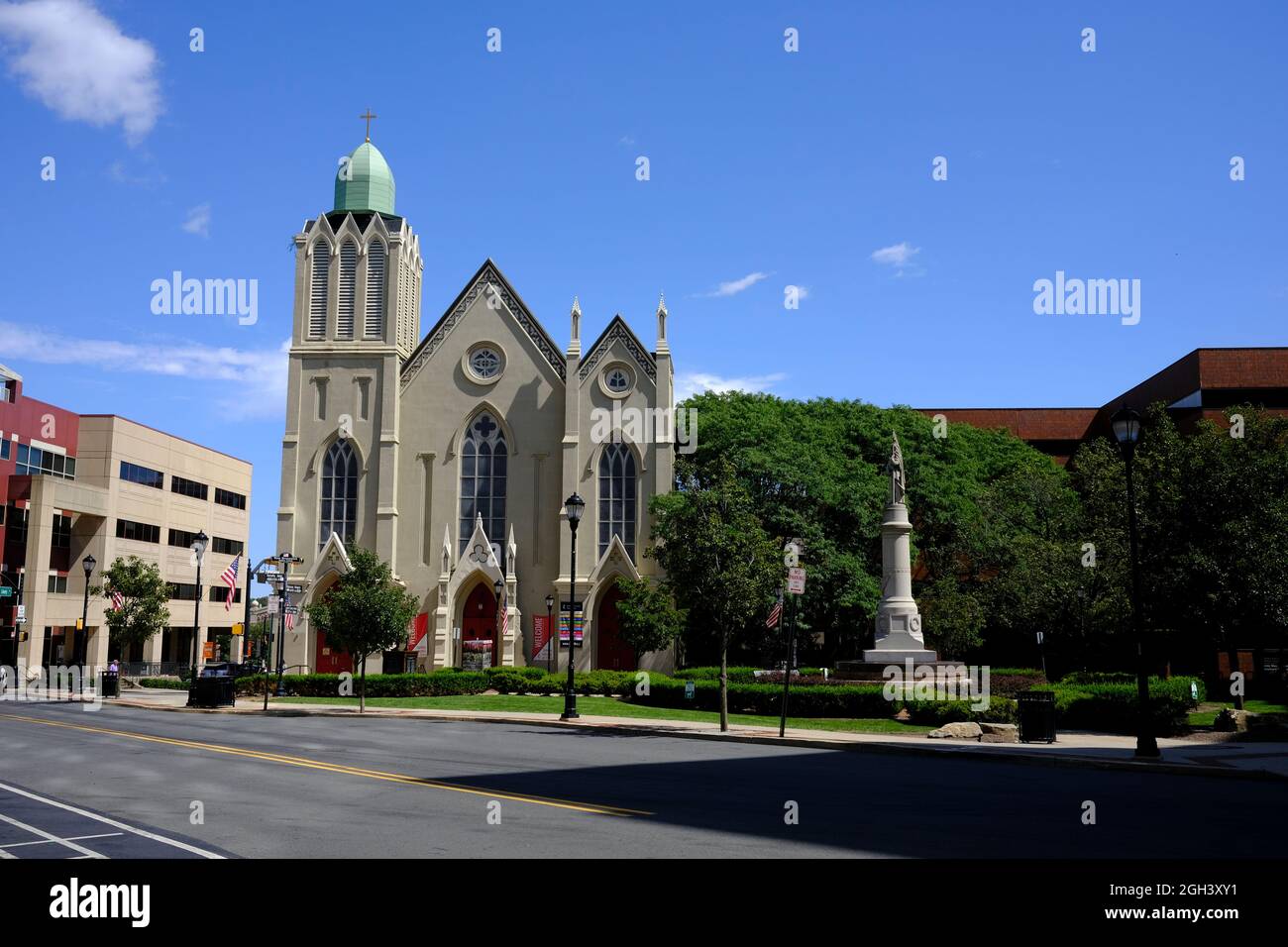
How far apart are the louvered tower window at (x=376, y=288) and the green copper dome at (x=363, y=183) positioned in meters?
2.72

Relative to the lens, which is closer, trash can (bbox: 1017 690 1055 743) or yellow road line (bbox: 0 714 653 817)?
yellow road line (bbox: 0 714 653 817)

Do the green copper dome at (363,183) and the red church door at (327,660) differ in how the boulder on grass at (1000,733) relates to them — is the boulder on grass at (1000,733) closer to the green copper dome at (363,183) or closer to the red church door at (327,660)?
the red church door at (327,660)

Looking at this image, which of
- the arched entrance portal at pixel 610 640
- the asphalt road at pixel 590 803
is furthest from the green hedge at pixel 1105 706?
the arched entrance portal at pixel 610 640

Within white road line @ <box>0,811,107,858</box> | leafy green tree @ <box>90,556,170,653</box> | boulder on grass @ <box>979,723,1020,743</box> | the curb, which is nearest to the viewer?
white road line @ <box>0,811,107,858</box>

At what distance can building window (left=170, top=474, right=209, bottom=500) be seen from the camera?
76000mm

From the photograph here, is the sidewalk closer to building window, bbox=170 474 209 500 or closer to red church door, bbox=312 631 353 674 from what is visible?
red church door, bbox=312 631 353 674

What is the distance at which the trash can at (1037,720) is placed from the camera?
21938mm

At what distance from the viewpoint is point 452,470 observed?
172 feet

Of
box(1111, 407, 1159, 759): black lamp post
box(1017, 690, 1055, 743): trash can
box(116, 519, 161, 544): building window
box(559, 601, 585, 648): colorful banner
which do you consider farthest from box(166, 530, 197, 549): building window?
box(1111, 407, 1159, 759): black lamp post

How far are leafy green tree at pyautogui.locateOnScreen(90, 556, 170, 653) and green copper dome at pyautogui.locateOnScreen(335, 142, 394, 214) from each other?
76.3ft

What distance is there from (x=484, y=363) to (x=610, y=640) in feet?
50.8

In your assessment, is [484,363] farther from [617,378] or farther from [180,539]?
[180,539]
